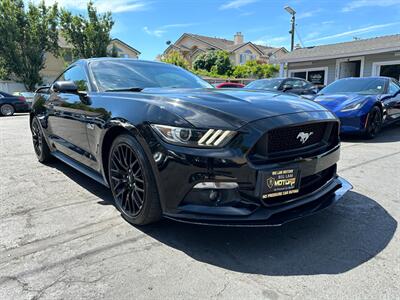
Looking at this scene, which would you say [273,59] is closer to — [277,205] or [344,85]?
[344,85]

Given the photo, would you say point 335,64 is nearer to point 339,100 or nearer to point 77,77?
point 339,100

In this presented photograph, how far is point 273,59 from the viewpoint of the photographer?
22.5 metres

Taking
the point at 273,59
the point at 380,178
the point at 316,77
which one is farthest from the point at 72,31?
the point at 380,178

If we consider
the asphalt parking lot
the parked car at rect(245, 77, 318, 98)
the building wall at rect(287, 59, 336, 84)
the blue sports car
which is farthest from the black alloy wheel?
the building wall at rect(287, 59, 336, 84)

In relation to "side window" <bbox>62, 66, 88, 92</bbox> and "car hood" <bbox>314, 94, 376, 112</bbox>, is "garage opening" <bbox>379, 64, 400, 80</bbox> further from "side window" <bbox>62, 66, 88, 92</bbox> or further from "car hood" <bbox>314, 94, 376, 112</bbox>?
"side window" <bbox>62, 66, 88, 92</bbox>

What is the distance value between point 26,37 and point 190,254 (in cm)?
3169

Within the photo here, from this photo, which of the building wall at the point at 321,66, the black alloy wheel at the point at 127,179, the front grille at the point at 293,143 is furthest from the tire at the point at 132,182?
the building wall at the point at 321,66

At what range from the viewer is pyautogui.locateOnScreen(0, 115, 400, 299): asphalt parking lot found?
2.06 m

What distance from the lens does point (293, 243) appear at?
103 inches

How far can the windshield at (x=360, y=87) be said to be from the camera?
771 cm

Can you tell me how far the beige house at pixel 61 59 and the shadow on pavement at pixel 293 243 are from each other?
3357cm

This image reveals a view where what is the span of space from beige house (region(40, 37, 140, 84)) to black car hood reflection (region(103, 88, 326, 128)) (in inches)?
1308

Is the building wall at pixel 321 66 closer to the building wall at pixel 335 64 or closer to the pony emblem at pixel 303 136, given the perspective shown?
the building wall at pixel 335 64

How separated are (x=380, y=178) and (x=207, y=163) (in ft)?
10.2
